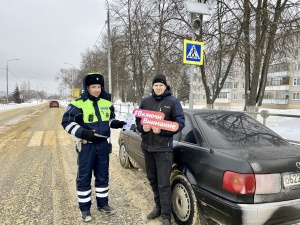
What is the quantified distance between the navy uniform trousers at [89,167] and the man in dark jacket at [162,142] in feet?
1.94

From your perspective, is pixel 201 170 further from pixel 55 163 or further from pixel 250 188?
pixel 55 163

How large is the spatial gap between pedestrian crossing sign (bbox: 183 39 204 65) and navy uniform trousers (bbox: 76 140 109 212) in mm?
3819

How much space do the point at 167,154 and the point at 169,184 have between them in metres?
0.38

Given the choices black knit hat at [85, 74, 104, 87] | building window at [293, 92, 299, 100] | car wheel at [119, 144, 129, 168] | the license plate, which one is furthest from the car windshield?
building window at [293, 92, 299, 100]

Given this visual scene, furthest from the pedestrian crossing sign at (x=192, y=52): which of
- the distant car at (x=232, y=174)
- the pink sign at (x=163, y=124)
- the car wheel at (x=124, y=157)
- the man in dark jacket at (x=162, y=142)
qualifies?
the pink sign at (x=163, y=124)

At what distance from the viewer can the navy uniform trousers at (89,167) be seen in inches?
128

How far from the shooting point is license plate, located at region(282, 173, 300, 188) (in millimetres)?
2482

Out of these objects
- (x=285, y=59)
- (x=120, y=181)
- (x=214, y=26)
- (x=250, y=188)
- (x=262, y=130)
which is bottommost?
(x=120, y=181)

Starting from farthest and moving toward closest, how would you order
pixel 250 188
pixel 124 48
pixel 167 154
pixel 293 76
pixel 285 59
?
pixel 293 76 < pixel 124 48 < pixel 285 59 < pixel 167 154 < pixel 250 188

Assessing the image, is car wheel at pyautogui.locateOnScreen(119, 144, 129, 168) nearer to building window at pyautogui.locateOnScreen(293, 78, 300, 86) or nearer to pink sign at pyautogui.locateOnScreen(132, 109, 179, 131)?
pink sign at pyautogui.locateOnScreen(132, 109, 179, 131)

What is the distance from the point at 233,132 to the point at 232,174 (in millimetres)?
847

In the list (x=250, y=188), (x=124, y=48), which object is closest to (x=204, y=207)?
(x=250, y=188)

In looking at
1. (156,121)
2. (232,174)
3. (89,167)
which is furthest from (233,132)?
(89,167)

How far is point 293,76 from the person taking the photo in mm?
48219
